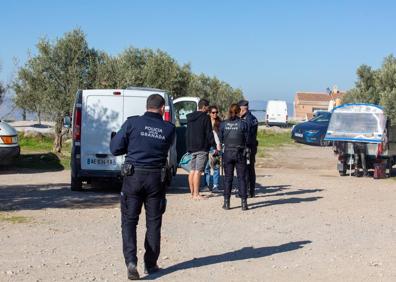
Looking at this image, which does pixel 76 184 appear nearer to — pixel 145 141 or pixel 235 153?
pixel 235 153

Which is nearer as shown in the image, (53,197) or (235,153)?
(235,153)

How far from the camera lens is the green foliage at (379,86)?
2503 cm

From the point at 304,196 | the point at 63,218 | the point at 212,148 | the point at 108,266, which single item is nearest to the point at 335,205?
the point at 304,196

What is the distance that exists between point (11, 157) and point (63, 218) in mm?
7231

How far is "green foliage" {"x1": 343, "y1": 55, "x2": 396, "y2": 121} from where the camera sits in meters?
25.0

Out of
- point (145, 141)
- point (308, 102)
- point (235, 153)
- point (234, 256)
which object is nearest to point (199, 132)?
point (235, 153)

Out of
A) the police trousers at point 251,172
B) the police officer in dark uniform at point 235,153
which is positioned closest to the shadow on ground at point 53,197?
the police officer in dark uniform at point 235,153

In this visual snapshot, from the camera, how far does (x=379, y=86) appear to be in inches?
1103

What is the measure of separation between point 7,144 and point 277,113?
114 ft

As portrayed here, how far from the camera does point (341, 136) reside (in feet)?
56.5

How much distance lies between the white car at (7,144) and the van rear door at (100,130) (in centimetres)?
412

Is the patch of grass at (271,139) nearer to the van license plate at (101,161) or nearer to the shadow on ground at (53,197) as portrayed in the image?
the shadow on ground at (53,197)

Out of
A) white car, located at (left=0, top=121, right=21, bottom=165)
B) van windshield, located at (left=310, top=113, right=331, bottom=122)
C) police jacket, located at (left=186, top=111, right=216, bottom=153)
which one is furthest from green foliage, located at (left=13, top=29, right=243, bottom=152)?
van windshield, located at (left=310, top=113, right=331, bottom=122)

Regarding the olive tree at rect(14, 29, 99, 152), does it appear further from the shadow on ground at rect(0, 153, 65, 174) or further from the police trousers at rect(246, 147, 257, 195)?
the police trousers at rect(246, 147, 257, 195)
